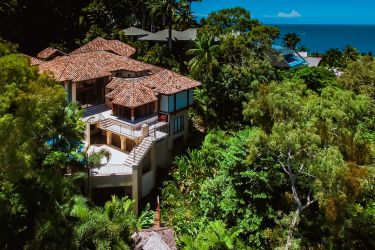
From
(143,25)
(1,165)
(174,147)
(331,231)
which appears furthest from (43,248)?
(143,25)

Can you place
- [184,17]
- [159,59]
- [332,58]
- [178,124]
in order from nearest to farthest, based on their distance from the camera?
[178,124], [159,59], [184,17], [332,58]

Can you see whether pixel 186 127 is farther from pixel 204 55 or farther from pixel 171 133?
pixel 204 55

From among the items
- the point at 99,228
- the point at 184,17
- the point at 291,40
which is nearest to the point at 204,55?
the point at 184,17

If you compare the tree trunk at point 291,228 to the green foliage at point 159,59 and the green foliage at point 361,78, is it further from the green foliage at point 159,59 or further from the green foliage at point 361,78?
the green foliage at point 159,59

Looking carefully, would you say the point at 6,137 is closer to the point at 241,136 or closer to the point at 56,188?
the point at 56,188

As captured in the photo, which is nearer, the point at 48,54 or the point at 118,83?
the point at 118,83

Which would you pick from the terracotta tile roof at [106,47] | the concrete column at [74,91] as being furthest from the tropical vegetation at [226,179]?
the terracotta tile roof at [106,47]

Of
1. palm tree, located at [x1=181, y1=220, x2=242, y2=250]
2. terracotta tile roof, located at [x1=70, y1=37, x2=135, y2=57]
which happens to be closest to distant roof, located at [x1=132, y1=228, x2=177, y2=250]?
palm tree, located at [x1=181, y1=220, x2=242, y2=250]
